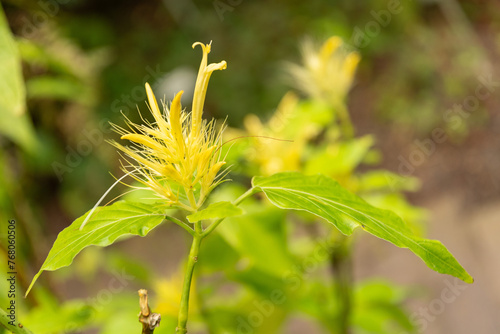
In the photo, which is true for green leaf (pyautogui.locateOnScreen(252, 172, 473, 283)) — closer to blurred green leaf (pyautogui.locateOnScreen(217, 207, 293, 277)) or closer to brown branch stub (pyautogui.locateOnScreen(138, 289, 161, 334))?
brown branch stub (pyautogui.locateOnScreen(138, 289, 161, 334))

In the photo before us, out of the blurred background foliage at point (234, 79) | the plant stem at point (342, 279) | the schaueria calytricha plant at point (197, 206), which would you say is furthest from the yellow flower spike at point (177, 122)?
the blurred background foliage at point (234, 79)

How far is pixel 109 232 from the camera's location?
282 millimetres

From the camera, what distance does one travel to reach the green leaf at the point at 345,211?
0.89 feet

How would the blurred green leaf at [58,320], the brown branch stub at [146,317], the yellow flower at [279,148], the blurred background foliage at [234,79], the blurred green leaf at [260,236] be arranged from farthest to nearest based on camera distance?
the blurred background foliage at [234,79] → the yellow flower at [279,148] → the blurred green leaf at [260,236] → the blurred green leaf at [58,320] → the brown branch stub at [146,317]

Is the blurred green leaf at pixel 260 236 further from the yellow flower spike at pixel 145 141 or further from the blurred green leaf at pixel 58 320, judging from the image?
the yellow flower spike at pixel 145 141

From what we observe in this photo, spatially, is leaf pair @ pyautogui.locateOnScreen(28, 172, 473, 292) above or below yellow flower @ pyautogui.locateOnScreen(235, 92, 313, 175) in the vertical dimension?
below

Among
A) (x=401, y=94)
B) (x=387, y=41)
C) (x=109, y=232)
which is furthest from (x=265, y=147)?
(x=387, y=41)

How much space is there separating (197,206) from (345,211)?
10 cm

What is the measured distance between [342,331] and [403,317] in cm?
17

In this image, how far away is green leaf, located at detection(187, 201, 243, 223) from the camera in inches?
11.1

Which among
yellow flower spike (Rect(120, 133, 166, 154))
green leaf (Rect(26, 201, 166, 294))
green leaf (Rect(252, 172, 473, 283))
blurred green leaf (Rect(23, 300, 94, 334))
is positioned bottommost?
blurred green leaf (Rect(23, 300, 94, 334))

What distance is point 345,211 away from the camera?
294 millimetres

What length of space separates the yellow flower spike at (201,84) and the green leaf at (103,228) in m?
0.06

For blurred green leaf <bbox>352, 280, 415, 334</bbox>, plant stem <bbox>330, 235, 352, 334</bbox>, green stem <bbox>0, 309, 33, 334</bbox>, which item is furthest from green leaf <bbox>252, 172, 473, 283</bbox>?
blurred green leaf <bbox>352, 280, 415, 334</bbox>
